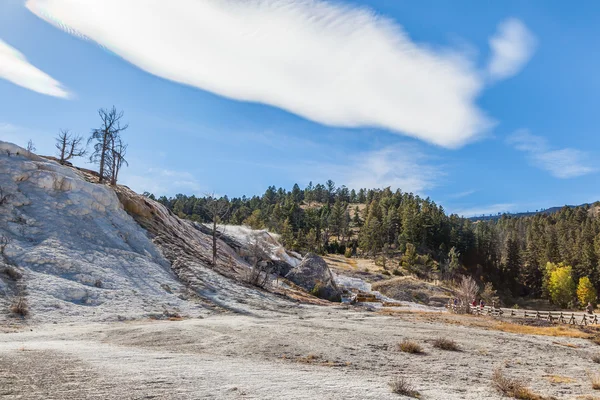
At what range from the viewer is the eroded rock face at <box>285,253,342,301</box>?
43906 millimetres

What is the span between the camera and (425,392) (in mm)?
8930

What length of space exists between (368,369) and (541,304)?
88820mm

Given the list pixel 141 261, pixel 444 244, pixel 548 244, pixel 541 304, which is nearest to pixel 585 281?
pixel 541 304

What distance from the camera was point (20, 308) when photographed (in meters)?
17.8

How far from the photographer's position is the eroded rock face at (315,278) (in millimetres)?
43906

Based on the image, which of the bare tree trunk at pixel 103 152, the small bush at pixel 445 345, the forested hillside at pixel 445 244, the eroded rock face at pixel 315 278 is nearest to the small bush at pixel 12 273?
the bare tree trunk at pixel 103 152

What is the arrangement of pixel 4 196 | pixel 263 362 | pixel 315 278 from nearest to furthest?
pixel 263 362 < pixel 4 196 < pixel 315 278

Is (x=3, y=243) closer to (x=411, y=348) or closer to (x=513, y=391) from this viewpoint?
(x=411, y=348)

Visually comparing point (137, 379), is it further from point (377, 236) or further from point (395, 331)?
point (377, 236)

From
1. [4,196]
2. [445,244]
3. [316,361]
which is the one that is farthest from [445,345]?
[445,244]

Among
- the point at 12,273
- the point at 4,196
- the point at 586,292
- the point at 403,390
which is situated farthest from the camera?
the point at 586,292

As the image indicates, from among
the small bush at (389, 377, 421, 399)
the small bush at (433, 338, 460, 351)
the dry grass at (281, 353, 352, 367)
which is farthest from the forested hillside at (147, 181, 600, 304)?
the small bush at (389, 377, 421, 399)

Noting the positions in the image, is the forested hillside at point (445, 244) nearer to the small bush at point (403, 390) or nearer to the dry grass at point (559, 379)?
the dry grass at point (559, 379)

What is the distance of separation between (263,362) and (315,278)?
34947 millimetres
